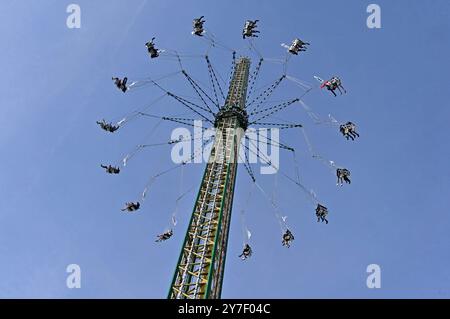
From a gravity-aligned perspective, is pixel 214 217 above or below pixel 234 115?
below

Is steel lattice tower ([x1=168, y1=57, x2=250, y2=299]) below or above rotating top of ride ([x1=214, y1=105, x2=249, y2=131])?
below

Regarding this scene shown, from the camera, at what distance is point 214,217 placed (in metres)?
43.2

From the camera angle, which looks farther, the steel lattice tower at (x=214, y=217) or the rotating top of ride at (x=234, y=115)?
the rotating top of ride at (x=234, y=115)

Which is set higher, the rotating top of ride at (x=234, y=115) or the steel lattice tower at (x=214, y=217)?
the rotating top of ride at (x=234, y=115)

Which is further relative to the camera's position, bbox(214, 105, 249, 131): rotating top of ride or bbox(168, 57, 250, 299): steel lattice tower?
bbox(214, 105, 249, 131): rotating top of ride

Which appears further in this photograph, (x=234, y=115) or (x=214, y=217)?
(x=234, y=115)

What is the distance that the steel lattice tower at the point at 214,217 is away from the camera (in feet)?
124

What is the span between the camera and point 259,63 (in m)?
60.6

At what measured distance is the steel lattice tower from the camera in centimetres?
3788
